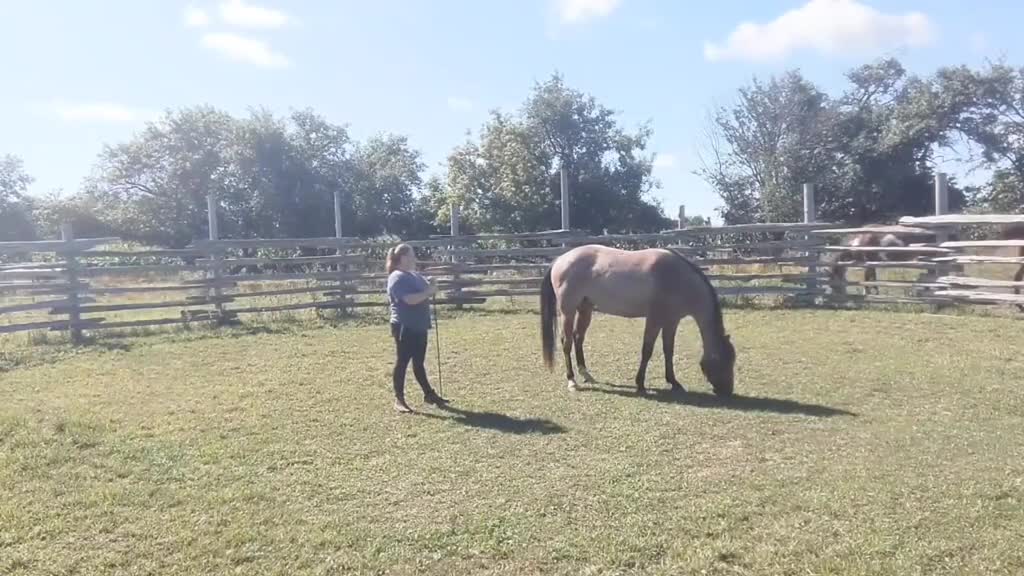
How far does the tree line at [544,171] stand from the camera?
26016 millimetres

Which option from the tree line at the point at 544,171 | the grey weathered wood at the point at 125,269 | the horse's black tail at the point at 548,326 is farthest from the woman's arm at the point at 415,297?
the tree line at the point at 544,171

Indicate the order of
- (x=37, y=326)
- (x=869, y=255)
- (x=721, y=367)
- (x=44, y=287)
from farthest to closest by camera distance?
(x=869, y=255) → (x=44, y=287) → (x=37, y=326) → (x=721, y=367)

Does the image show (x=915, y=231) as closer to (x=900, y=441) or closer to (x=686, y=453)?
(x=900, y=441)

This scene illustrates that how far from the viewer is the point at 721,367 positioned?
7113 millimetres

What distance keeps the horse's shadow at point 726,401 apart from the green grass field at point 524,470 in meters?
0.04

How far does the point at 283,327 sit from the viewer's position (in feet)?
43.3

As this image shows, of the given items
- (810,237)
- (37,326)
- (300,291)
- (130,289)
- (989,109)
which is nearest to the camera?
(37,326)

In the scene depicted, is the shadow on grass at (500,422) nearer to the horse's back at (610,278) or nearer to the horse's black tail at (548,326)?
the horse's black tail at (548,326)

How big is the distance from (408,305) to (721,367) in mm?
2905

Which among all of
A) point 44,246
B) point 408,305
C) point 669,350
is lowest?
point 669,350

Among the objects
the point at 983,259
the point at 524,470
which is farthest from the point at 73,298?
the point at 983,259

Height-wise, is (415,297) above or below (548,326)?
above

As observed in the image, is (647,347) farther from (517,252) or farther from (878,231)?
(878,231)

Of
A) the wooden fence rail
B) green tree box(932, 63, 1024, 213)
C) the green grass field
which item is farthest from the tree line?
the green grass field
